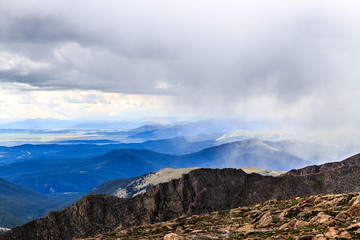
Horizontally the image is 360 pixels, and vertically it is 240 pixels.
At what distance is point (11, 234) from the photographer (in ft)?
375

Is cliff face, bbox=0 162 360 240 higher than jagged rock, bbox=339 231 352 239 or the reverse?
higher

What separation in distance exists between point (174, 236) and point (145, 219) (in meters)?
77.7

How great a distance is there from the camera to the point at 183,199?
470 ft

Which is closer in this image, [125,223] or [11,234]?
Result: [11,234]

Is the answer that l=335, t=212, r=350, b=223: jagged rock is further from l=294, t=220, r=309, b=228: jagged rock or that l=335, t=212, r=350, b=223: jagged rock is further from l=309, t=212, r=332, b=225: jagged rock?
l=294, t=220, r=309, b=228: jagged rock

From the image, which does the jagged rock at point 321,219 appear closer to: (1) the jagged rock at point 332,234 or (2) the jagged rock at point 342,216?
(2) the jagged rock at point 342,216

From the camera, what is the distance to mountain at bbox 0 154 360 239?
122000 millimetres

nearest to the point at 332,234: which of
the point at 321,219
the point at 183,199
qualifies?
the point at 321,219

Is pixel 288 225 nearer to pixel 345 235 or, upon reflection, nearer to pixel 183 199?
pixel 345 235

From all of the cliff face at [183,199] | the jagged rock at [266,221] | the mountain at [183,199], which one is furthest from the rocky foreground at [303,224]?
the mountain at [183,199]

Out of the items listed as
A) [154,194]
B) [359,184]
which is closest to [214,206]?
[154,194]

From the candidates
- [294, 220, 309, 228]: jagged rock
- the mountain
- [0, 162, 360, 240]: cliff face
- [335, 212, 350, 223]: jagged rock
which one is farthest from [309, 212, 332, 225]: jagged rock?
the mountain

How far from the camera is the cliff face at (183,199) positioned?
121938 millimetres

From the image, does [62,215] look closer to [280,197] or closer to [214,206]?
[214,206]
